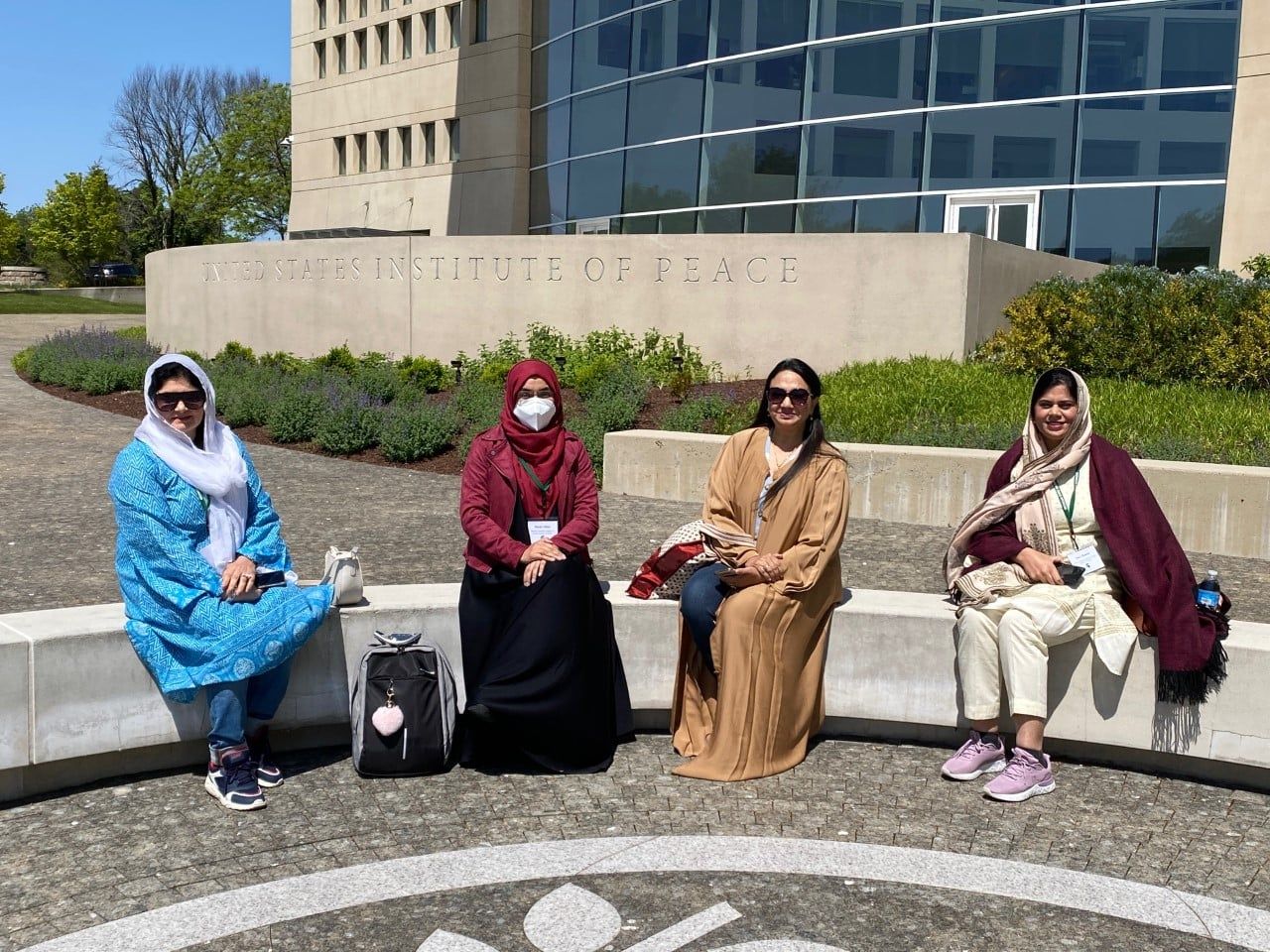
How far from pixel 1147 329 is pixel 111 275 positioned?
63933mm

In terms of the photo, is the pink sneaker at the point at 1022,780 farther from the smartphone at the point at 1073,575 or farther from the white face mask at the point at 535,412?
the white face mask at the point at 535,412

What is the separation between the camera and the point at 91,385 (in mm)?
20906

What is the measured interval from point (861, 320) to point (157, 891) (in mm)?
14005

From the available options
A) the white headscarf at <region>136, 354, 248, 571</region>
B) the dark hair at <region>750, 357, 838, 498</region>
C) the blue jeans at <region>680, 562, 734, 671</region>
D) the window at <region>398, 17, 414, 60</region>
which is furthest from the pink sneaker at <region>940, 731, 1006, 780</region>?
the window at <region>398, 17, 414, 60</region>

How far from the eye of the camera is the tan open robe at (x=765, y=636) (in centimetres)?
536

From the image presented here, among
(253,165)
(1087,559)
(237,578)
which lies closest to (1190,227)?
(1087,559)

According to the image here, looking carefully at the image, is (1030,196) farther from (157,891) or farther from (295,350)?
(157,891)

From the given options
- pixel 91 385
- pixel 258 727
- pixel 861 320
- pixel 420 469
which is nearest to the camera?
pixel 258 727

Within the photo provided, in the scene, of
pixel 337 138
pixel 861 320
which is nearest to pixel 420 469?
pixel 861 320

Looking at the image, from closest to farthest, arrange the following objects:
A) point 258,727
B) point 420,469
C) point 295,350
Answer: point 258,727
point 420,469
point 295,350

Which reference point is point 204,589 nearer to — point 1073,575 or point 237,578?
point 237,578

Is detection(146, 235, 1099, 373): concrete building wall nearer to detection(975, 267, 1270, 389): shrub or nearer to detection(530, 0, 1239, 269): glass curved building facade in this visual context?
detection(975, 267, 1270, 389): shrub

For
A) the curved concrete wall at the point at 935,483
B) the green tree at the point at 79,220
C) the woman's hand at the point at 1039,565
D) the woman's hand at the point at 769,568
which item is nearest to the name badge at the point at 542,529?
the woman's hand at the point at 769,568

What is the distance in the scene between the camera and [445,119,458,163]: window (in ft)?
126
